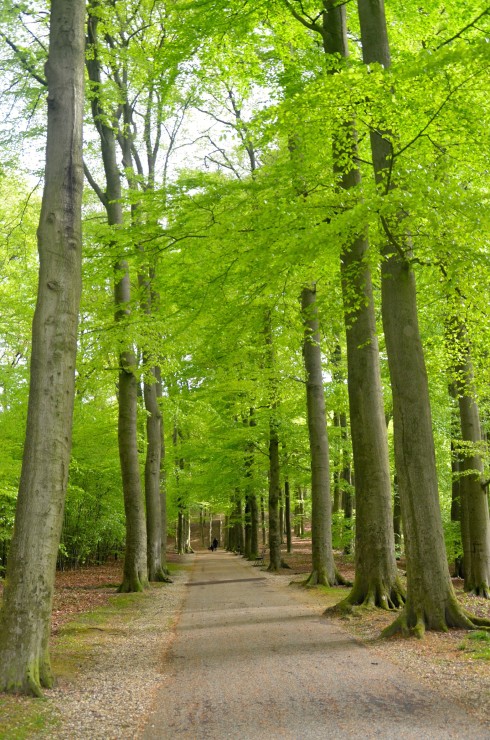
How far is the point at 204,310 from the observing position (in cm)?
1080

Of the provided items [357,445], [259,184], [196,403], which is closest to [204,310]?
[259,184]

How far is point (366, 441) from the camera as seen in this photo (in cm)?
1023

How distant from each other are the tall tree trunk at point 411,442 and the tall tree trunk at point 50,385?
3.60m

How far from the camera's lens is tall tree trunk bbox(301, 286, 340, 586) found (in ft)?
48.6

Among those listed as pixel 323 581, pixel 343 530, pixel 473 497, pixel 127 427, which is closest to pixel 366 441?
pixel 473 497

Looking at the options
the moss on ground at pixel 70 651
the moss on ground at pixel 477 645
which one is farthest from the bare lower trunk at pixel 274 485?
the moss on ground at pixel 477 645

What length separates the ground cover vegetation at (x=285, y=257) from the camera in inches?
251

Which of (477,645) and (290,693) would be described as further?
(477,645)

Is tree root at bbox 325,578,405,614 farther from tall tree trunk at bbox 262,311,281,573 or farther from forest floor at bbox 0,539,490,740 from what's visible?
tall tree trunk at bbox 262,311,281,573

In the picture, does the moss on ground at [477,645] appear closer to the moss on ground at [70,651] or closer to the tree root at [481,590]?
the moss on ground at [70,651]

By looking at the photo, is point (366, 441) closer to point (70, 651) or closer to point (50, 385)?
point (70, 651)

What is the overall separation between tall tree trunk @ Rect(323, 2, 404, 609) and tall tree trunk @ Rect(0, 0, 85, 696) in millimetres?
4517

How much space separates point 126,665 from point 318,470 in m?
9.01

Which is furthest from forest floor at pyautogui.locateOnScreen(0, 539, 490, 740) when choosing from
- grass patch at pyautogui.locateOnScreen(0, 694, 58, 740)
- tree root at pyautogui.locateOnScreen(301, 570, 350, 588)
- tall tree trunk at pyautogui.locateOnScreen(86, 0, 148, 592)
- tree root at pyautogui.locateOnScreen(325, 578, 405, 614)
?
tall tree trunk at pyautogui.locateOnScreen(86, 0, 148, 592)
